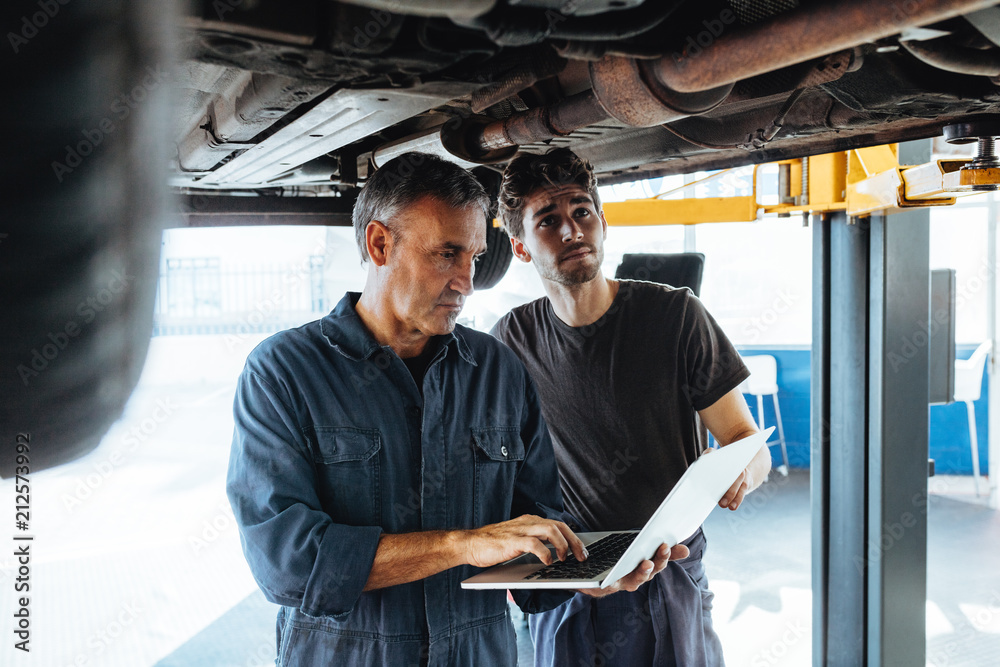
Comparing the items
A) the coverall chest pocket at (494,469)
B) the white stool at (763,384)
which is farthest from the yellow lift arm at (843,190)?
the white stool at (763,384)

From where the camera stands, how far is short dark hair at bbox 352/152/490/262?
1196 mm

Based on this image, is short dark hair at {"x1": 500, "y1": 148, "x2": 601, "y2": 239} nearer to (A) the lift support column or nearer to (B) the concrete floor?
(B) the concrete floor

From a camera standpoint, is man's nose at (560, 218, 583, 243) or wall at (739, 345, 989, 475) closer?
man's nose at (560, 218, 583, 243)

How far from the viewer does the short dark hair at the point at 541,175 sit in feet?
5.02

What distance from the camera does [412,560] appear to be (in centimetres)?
100

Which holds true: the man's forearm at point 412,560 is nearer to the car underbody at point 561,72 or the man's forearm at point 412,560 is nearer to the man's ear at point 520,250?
the car underbody at point 561,72

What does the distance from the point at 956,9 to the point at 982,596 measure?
343cm

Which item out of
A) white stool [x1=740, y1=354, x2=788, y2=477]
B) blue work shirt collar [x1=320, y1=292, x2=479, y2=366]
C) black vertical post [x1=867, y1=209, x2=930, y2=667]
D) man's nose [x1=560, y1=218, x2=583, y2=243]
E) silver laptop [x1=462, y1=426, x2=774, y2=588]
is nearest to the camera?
silver laptop [x1=462, y1=426, x2=774, y2=588]

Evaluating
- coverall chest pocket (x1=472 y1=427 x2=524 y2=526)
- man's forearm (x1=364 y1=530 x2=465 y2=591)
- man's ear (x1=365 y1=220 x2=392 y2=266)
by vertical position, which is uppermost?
man's ear (x1=365 y1=220 x2=392 y2=266)

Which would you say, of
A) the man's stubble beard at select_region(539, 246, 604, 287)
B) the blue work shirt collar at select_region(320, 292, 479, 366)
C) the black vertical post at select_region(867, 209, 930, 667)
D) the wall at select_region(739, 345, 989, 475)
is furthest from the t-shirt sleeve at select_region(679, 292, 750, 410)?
the wall at select_region(739, 345, 989, 475)

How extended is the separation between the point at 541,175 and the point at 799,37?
93 cm

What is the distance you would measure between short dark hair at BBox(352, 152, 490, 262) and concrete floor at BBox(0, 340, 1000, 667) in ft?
2.87

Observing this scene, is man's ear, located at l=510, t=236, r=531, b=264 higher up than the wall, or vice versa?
man's ear, located at l=510, t=236, r=531, b=264

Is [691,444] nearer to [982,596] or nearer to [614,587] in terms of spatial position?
[614,587]
